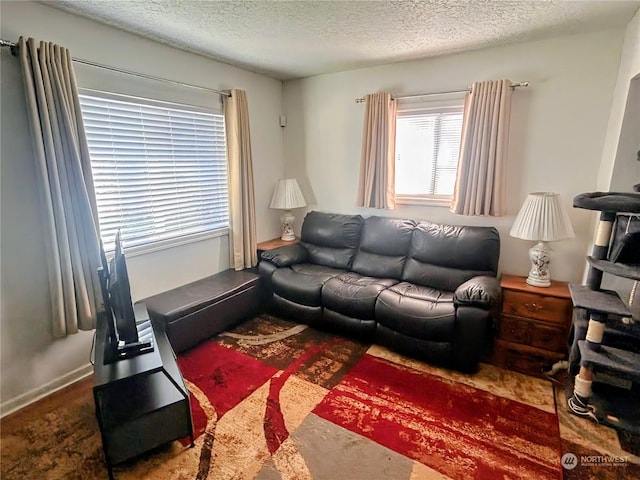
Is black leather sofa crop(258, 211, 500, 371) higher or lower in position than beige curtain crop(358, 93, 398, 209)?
lower

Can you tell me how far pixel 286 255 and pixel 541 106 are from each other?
8.40ft

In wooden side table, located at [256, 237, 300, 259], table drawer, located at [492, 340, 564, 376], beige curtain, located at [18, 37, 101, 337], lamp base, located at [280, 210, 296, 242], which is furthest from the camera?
lamp base, located at [280, 210, 296, 242]

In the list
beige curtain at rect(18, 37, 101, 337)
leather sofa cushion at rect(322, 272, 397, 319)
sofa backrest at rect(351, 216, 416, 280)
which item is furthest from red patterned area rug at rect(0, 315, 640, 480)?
sofa backrest at rect(351, 216, 416, 280)

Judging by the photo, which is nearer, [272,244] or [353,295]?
[353,295]

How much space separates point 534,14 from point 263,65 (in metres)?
2.26

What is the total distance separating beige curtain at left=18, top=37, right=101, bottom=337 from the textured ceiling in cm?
44

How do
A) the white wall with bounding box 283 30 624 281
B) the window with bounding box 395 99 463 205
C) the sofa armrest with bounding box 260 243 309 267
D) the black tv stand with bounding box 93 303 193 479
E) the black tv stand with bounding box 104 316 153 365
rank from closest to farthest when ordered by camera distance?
the black tv stand with bounding box 93 303 193 479
the black tv stand with bounding box 104 316 153 365
the white wall with bounding box 283 30 624 281
the window with bounding box 395 99 463 205
the sofa armrest with bounding box 260 243 309 267

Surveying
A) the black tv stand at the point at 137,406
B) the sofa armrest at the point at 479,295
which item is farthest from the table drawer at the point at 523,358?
the black tv stand at the point at 137,406

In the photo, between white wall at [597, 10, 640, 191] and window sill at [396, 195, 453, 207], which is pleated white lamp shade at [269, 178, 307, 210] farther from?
white wall at [597, 10, 640, 191]

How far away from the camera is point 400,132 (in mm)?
3361

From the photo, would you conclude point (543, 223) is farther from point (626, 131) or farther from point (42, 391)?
point (42, 391)

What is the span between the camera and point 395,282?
3.03 m

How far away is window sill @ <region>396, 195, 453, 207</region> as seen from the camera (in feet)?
10.5

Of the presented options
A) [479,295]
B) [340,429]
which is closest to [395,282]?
[479,295]
